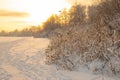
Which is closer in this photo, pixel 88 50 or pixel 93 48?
pixel 93 48

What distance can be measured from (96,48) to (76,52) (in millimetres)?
1550

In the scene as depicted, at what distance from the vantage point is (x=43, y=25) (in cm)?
7038

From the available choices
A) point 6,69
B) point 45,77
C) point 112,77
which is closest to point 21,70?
point 6,69

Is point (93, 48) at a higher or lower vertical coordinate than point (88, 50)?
higher

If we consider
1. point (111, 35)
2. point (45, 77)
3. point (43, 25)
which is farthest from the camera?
point (43, 25)

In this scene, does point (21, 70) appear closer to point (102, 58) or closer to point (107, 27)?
point (102, 58)

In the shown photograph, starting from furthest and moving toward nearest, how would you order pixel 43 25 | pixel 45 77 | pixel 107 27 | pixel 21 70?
pixel 43 25
pixel 107 27
pixel 21 70
pixel 45 77

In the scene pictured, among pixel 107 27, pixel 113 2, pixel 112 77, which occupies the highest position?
pixel 113 2

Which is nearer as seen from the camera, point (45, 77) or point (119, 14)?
point (45, 77)

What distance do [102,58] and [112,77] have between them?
1609mm

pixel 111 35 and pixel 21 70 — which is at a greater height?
pixel 111 35

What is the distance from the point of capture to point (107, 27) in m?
13.4

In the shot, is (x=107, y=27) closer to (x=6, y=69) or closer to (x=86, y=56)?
(x=86, y=56)

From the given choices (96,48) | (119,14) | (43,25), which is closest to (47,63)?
(96,48)
